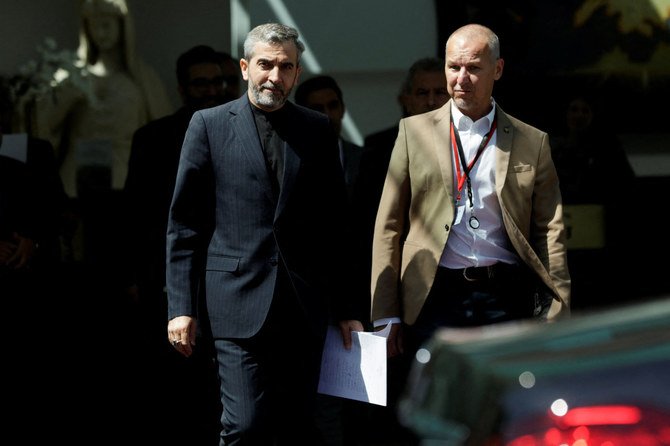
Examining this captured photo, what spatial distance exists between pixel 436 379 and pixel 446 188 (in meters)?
2.96

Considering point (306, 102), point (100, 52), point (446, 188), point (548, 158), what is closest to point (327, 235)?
point (446, 188)

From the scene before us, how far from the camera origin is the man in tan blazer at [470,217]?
213 inches

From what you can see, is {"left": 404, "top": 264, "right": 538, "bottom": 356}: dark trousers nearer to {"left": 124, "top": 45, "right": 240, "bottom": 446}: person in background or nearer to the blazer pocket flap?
the blazer pocket flap

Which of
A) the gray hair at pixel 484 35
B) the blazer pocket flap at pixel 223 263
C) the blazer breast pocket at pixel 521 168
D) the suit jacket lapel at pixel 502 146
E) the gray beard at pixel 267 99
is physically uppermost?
the gray hair at pixel 484 35

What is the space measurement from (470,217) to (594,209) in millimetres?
3125

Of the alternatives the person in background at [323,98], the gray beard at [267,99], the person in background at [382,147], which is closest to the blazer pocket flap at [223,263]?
the gray beard at [267,99]

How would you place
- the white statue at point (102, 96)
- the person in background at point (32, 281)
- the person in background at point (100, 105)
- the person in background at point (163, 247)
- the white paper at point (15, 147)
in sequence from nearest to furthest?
the person in background at point (163, 247), the person in background at point (32, 281), the white paper at point (15, 147), the person in background at point (100, 105), the white statue at point (102, 96)

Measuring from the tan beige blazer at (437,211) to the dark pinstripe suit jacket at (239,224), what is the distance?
1.03 ft

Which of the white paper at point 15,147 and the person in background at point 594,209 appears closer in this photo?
the white paper at point 15,147

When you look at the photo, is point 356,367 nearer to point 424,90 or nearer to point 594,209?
point 424,90

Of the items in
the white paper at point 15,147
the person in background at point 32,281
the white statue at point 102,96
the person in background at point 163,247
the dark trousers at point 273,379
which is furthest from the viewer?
the white statue at point 102,96

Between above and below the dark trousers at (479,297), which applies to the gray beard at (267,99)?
above

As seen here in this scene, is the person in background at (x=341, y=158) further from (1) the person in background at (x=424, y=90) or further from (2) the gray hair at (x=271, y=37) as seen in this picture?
(2) the gray hair at (x=271, y=37)

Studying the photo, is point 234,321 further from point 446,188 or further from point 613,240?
point 613,240
